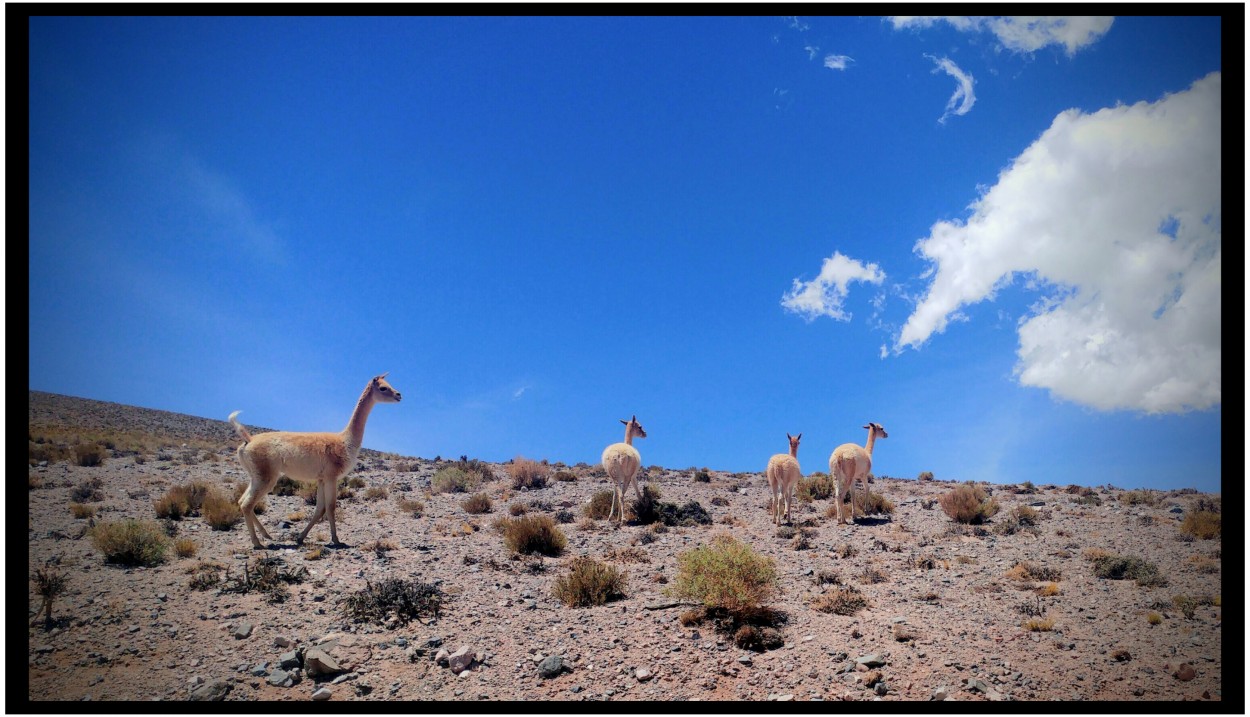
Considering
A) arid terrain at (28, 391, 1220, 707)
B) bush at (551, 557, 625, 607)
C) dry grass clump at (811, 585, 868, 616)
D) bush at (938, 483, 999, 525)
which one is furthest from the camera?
bush at (938, 483, 999, 525)

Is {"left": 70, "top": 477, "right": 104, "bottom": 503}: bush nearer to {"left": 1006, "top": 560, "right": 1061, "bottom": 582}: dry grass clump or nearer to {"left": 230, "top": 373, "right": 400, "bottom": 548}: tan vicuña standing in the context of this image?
{"left": 230, "top": 373, "right": 400, "bottom": 548}: tan vicuña standing

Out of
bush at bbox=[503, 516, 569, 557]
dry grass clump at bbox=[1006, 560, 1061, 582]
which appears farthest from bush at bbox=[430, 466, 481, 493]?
dry grass clump at bbox=[1006, 560, 1061, 582]

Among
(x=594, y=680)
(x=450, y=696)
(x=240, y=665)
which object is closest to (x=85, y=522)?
(x=240, y=665)

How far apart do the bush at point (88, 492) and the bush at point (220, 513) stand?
13.5 feet

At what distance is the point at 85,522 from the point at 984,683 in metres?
17.8

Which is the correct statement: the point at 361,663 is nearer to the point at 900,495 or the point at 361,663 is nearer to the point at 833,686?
the point at 833,686

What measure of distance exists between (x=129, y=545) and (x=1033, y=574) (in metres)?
16.4

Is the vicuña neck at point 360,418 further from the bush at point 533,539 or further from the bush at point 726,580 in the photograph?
the bush at point 726,580

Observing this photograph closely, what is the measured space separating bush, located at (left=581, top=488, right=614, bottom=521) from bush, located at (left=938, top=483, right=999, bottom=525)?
961 centimetres

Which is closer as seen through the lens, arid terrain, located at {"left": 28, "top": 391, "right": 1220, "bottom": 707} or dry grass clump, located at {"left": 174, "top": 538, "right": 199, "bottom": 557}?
arid terrain, located at {"left": 28, "top": 391, "right": 1220, "bottom": 707}

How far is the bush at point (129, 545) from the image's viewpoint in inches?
412

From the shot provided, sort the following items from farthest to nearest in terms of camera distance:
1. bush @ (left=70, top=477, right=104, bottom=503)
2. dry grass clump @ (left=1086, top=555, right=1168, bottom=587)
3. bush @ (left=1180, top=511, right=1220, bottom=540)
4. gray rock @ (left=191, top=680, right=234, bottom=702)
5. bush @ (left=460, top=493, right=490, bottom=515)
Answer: bush @ (left=460, top=493, right=490, bottom=515), bush @ (left=70, top=477, right=104, bottom=503), bush @ (left=1180, top=511, right=1220, bottom=540), dry grass clump @ (left=1086, top=555, right=1168, bottom=587), gray rock @ (left=191, top=680, right=234, bottom=702)

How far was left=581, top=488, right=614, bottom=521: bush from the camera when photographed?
17.2 m

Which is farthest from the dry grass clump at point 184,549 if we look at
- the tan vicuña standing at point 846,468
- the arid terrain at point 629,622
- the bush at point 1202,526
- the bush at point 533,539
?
the bush at point 1202,526
